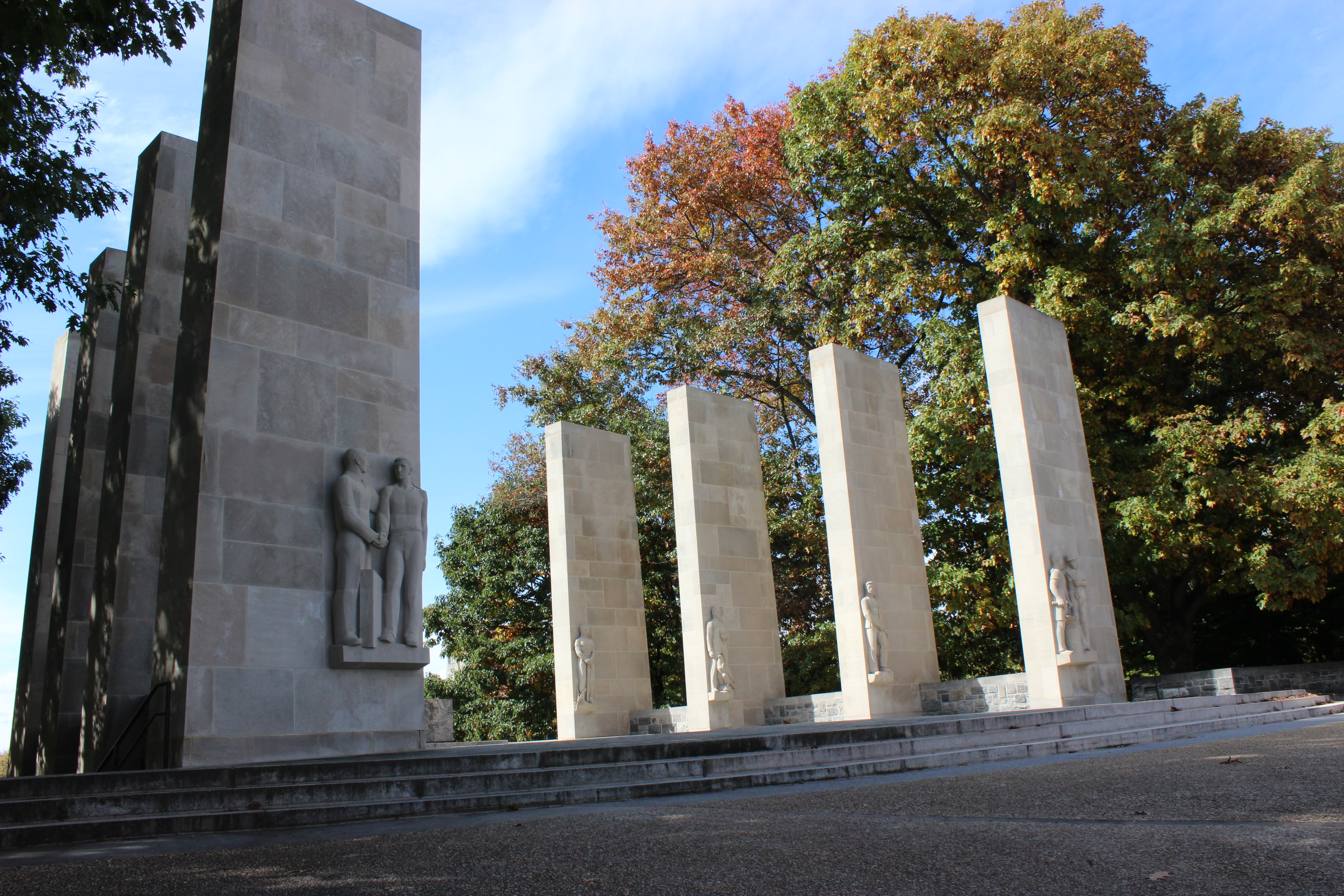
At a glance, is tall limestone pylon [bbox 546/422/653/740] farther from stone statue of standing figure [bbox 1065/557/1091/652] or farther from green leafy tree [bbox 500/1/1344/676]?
stone statue of standing figure [bbox 1065/557/1091/652]

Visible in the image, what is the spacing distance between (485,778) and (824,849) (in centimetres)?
315

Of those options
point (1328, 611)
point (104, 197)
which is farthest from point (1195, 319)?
point (104, 197)

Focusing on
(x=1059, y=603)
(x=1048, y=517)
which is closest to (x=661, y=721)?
(x=1059, y=603)

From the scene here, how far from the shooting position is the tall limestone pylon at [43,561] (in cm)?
1311

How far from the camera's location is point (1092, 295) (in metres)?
20.9

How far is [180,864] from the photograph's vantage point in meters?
4.20

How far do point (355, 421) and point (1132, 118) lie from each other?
1865 centimetres

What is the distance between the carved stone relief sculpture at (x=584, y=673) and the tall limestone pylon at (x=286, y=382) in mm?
10559

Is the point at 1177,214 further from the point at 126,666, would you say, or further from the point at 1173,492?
the point at 126,666

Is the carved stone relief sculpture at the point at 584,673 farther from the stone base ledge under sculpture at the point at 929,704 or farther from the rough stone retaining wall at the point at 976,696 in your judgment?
the rough stone retaining wall at the point at 976,696

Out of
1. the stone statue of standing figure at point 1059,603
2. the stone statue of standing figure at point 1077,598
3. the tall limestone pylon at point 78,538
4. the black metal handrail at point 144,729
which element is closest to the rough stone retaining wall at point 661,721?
the stone statue of standing figure at point 1059,603

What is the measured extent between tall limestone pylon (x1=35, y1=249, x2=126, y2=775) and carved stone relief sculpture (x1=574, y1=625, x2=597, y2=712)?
9.36 m

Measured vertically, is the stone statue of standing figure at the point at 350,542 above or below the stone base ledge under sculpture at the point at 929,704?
above

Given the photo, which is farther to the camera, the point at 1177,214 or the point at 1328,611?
the point at 1328,611
